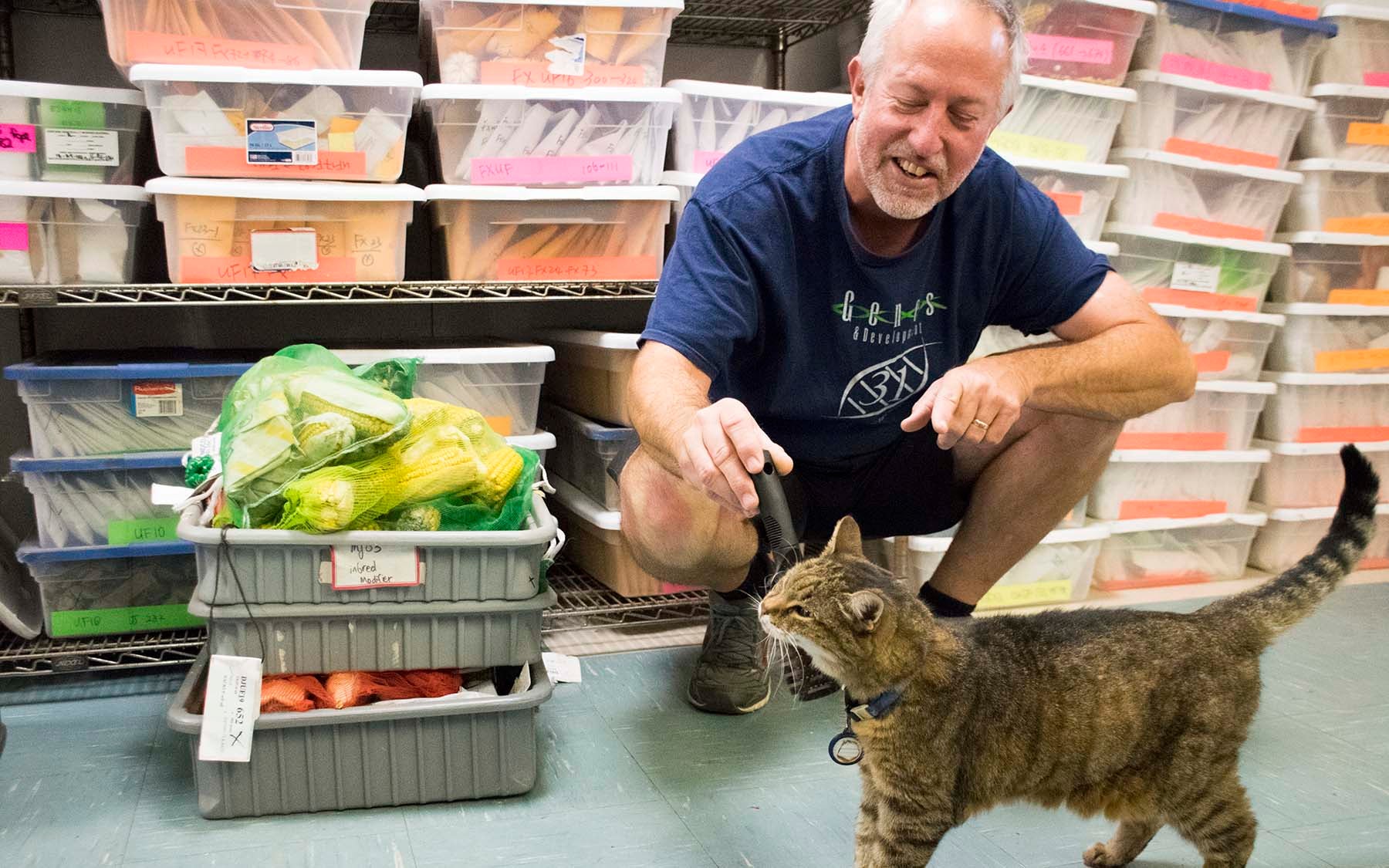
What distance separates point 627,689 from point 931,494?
590 mm

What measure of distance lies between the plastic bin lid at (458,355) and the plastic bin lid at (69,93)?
49cm

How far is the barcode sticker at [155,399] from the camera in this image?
1719mm

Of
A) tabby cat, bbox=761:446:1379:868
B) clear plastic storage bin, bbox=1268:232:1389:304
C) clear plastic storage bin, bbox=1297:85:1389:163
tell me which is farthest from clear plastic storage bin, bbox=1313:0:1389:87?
tabby cat, bbox=761:446:1379:868

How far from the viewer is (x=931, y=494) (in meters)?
1.63

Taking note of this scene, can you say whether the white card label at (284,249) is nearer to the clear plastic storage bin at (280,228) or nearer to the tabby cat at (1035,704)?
the clear plastic storage bin at (280,228)

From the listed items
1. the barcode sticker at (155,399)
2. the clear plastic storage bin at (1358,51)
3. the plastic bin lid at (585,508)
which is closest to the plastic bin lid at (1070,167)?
the clear plastic storage bin at (1358,51)

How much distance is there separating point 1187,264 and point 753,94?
0.99 meters

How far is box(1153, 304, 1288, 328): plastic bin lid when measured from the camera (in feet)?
7.17

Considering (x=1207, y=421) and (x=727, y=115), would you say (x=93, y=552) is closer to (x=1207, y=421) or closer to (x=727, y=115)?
(x=727, y=115)

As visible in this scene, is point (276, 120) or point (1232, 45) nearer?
point (276, 120)

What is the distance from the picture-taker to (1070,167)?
6.74 ft

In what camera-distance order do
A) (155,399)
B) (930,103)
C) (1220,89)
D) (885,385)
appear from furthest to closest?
1. (1220,89)
2. (155,399)
3. (885,385)
4. (930,103)

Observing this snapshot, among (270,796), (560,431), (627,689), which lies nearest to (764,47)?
(560,431)

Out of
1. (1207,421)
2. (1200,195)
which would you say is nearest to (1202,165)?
(1200,195)
